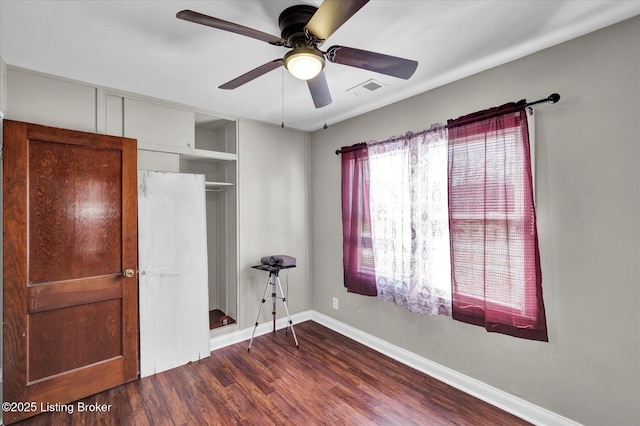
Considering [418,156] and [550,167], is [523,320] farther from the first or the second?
[418,156]

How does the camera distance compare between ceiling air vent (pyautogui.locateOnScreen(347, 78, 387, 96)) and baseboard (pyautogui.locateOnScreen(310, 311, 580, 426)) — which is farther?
ceiling air vent (pyautogui.locateOnScreen(347, 78, 387, 96))

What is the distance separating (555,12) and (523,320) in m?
1.97

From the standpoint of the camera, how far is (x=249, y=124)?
3.55 metres

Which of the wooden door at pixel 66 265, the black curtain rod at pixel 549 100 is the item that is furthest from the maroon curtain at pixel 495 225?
the wooden door at pixel 66 265

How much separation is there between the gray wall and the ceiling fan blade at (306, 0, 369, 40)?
1.60 m

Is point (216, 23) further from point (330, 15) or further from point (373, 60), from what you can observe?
point (373, 60)

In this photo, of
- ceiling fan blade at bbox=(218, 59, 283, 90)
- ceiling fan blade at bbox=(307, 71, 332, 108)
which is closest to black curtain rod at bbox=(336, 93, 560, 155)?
ceiling fan blade at bbox=(307, 71, 332, 108)

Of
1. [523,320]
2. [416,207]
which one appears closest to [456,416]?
[523,320]

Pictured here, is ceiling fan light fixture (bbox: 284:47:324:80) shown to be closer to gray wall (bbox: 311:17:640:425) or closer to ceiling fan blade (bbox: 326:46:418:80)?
ceiling fan blade (bbox: 326:46:418:80)

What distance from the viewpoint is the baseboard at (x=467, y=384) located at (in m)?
2.02

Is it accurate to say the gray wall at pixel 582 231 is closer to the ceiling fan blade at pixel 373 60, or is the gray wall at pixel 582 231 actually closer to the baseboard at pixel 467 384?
the baseboard at pixel 467 384

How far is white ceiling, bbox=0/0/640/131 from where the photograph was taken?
1.63 m

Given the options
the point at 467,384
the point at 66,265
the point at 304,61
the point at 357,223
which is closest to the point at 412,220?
the point at 357,223

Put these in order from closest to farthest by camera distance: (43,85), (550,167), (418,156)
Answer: (550,167) → (43,85) → (418,156)
